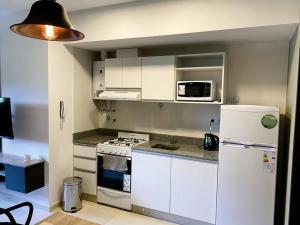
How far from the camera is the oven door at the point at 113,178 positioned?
10.4 ft

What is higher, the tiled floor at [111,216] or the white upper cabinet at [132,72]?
the white upper cabinet at [132,72]

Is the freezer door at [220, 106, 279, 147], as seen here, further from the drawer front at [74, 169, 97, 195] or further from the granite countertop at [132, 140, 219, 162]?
the drawer front at [74, 169, 97, 195]

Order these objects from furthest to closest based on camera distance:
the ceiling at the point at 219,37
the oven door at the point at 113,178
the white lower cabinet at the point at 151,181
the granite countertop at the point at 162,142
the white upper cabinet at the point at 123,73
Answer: the white upper cabinet at the point at 123,73
the oven door at the point at 113,178
the white lower cabinet at the point at 151,181
the granite countertop at the point at 162,142
the ceiling at the point at 219,37

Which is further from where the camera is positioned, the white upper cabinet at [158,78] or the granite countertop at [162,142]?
the white upper cabinet at [158,78]

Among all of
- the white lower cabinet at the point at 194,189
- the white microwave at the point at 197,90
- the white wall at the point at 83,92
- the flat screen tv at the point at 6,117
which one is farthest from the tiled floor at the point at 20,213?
the white microwave at the point at 197,90

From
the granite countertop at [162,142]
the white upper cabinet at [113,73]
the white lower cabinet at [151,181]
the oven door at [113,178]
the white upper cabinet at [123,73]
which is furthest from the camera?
the white upper cabinet at [113,73]

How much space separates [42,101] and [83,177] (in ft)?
3.98

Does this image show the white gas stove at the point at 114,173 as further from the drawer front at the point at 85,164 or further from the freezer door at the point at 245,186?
the freezer door at the point at 245,186

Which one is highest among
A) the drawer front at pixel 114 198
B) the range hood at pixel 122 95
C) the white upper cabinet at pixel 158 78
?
the white upper cabinet at pixel 158 78

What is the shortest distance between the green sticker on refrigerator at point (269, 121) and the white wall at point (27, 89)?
254 cm

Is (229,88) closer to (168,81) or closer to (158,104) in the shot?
(168,81)

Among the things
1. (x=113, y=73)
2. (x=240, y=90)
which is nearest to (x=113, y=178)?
(x=113, y=73)

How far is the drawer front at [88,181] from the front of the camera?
3391 mm

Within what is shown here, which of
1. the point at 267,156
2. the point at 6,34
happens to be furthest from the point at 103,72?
the point at 267,156
